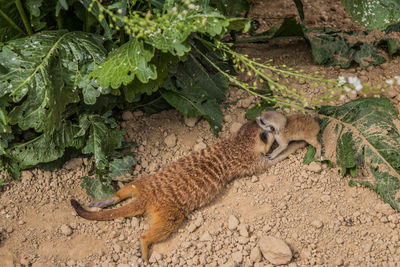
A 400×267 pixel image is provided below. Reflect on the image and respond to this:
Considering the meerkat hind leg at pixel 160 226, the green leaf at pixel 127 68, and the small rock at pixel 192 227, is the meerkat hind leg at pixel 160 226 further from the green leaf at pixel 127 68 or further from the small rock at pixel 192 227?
the green leaf at pixel 127 68

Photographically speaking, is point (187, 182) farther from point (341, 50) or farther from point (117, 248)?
point (341, 50)

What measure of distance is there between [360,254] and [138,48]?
5.57 feet

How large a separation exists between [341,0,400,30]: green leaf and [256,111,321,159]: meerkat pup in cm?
73

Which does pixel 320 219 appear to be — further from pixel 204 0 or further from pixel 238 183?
pixel 204 0

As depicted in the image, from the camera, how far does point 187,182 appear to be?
297 centimetres

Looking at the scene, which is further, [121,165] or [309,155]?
[309,155]

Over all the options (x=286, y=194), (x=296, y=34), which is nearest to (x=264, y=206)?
(x=286, y=194)

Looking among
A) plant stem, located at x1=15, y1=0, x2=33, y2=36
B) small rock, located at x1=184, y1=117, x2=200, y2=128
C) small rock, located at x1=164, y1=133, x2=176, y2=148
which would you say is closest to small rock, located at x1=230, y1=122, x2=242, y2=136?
small rock, located at x1=184, y1=117, x2=200, y2=128

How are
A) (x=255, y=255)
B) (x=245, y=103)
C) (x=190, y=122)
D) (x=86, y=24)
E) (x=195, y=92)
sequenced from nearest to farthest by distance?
(x=255, y=255)
(x=86, y=24)
(x=195, y=92)
(x=190, y=122)
(x=245, y=103)

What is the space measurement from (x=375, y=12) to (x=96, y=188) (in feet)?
6.95

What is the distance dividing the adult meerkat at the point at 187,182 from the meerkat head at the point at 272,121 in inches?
1.5

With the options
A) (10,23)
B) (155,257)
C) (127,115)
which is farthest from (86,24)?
(155,257)

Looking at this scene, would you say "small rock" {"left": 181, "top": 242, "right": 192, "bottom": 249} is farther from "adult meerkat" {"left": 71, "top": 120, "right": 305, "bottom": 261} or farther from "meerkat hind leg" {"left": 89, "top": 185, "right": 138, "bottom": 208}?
"meerkat hind leg" {"left": 89, "top": 185, "right": 138, "bottom": 208}

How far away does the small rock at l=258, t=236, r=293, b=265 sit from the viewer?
2.65 m
